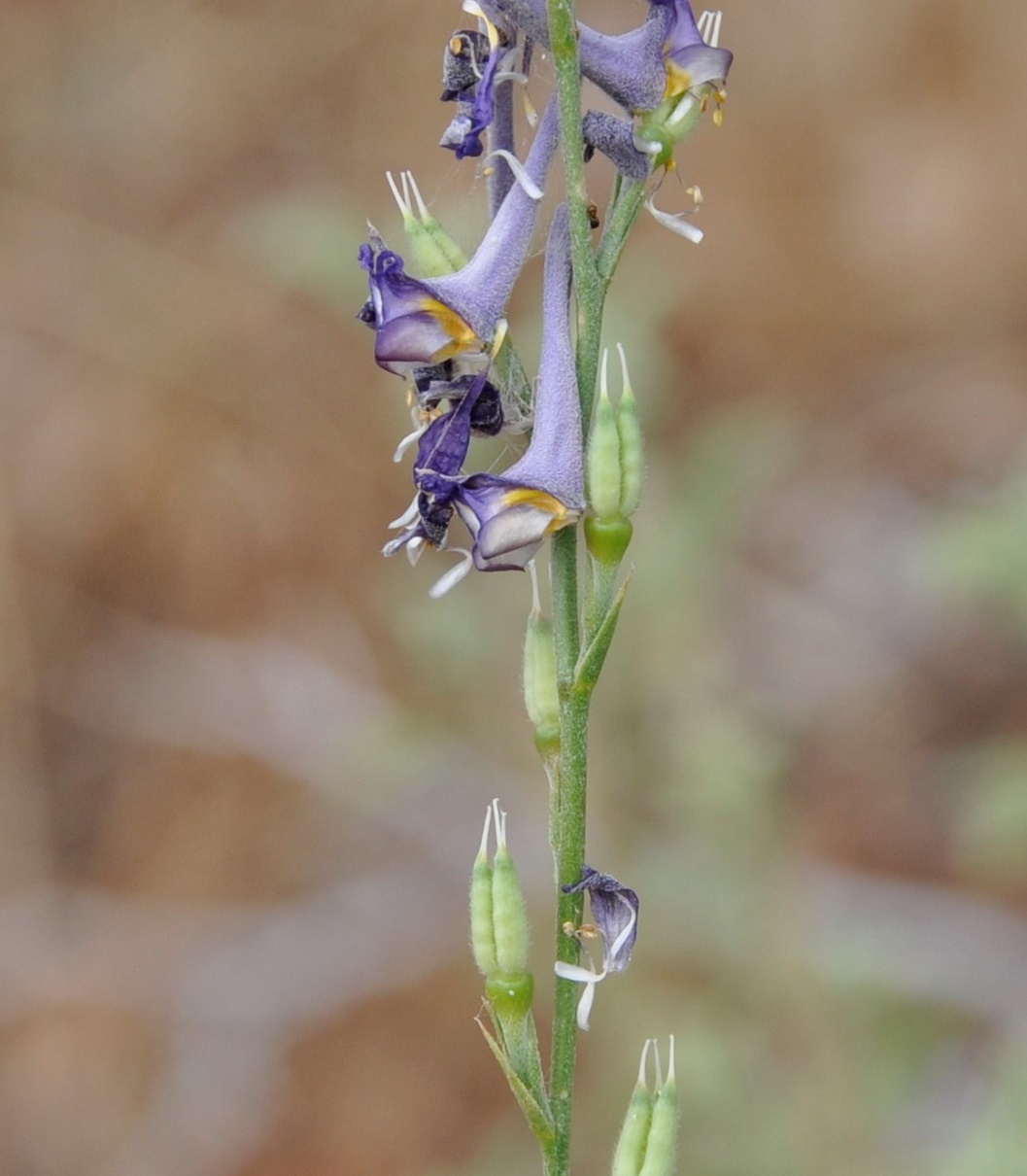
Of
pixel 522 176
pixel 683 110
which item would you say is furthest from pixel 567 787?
pixel 683 110

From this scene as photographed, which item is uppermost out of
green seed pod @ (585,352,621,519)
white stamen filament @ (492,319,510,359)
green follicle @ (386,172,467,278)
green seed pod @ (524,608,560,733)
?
green follicle @ (386,172,467,278)

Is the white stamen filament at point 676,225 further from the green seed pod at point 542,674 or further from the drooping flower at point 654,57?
the green seed pod at point 542,674

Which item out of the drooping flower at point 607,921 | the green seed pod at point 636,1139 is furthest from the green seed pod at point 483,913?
the green seed pod at point 636,1139

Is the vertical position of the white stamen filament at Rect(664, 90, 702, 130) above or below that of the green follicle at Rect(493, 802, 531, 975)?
above

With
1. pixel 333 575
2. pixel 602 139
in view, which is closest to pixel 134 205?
pixel 333 575

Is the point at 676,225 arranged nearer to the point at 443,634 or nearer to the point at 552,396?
the point at 552,396

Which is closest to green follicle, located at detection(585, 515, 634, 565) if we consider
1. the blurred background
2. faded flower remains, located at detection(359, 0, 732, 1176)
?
faded flower remains, located at detection(359, 0, 732, 1176)

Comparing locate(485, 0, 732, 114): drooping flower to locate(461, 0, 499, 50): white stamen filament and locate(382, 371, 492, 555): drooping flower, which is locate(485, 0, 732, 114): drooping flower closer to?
locate(461, 0, 499, 50): white stamen filament
